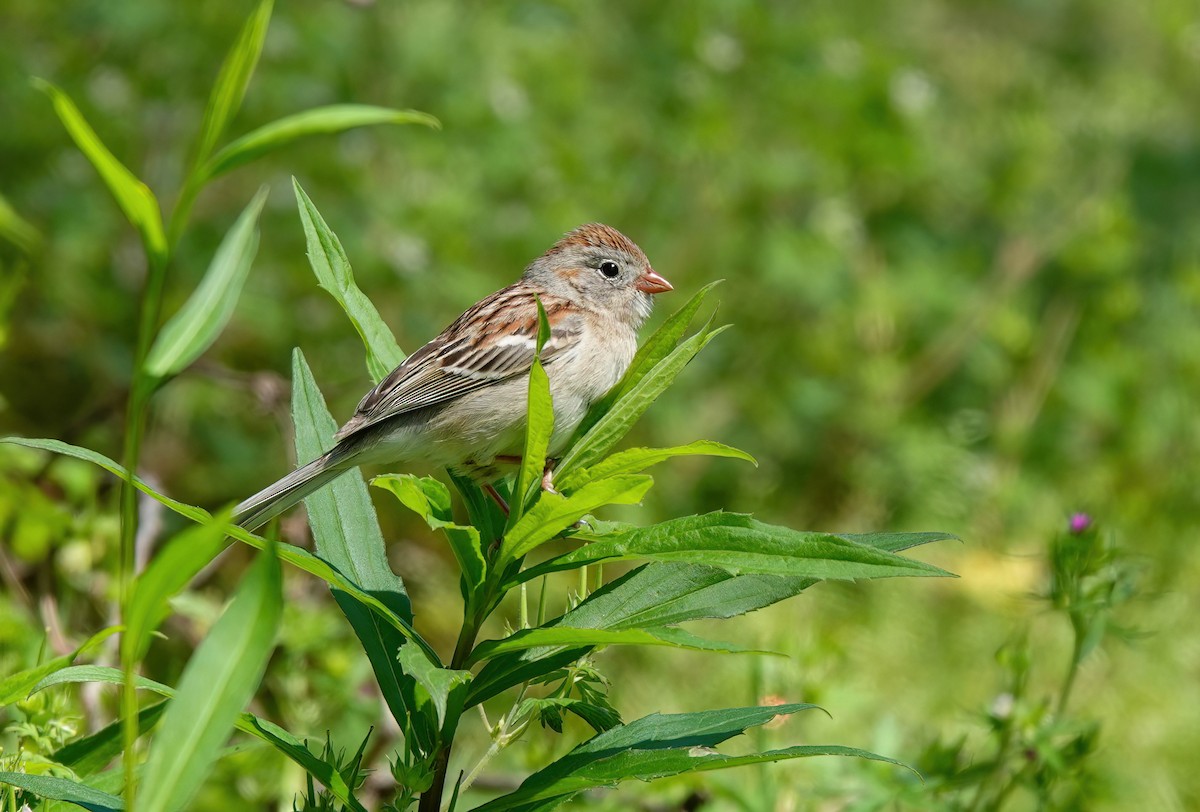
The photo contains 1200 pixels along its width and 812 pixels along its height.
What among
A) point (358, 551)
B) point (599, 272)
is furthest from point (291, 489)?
point (599, 272)

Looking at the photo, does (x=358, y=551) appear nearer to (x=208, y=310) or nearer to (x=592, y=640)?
(x=592, y=640)

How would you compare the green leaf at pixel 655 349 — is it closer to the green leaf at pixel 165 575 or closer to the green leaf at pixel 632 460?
the green leaf at pixel 632 460

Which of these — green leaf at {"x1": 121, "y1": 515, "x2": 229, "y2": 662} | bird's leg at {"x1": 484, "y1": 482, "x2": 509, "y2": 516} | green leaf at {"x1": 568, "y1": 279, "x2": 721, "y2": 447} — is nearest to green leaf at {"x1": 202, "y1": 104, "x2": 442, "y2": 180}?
green leaf at {"x1": 121, "y1": 515, "x2": 229, "y2": 662}

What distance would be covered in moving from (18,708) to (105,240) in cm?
257

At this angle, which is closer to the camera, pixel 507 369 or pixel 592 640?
pixel 592 640

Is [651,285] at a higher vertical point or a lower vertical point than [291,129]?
higher

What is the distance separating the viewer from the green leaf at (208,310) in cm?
100

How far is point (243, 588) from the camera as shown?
0.94 meters

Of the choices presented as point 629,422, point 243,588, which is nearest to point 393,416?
point 629,422

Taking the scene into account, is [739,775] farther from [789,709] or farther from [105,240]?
[105,240]

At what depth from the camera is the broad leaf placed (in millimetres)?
1492

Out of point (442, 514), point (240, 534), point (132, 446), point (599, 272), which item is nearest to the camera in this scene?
point (132, 446)

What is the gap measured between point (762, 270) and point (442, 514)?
345 centimetres

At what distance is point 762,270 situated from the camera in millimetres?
4734
